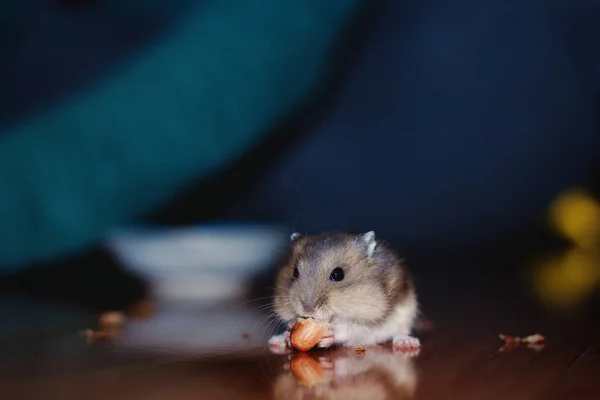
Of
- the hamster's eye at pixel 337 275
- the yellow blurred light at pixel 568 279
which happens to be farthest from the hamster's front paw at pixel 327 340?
the yellow blurred light at pixel 568 279

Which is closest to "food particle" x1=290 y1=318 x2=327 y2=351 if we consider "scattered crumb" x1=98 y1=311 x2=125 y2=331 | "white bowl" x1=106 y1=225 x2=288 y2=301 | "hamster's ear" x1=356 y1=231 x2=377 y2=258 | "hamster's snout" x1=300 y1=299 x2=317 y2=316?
"hamster's snout" x1=300 y1=299 x2=317 y2=316

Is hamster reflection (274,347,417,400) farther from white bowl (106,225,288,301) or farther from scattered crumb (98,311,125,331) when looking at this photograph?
white bowl (106,225,288,301)

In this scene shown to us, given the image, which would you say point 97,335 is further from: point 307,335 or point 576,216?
point 576,216

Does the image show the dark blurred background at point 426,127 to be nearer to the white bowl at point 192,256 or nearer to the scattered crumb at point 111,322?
the white bowl at point 192,256

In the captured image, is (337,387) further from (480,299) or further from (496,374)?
(480,299)

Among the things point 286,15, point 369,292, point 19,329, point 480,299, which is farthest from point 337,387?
point 286,15

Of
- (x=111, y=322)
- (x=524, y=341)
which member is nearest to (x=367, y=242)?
(x=524, y=341)

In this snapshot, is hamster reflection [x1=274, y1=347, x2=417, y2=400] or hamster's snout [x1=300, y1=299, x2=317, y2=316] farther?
hamster's snout [x1=300, y1=299, x2=317, y2=316]
